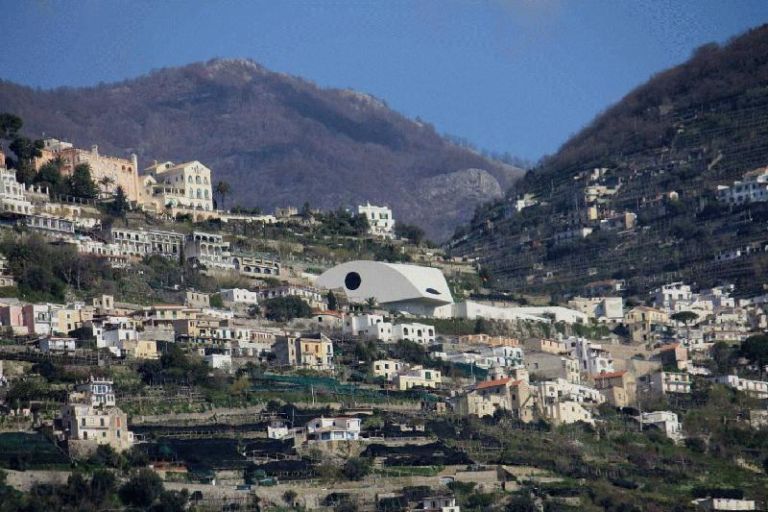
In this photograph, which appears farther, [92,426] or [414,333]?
[414,333]

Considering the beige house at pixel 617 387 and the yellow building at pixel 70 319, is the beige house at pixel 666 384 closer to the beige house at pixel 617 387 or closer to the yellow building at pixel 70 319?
the beige house at pixel 617 387

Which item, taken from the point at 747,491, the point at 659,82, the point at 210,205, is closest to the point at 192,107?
the point at 659,82

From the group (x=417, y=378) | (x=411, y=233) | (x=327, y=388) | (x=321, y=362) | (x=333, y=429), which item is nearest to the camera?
(x=333, y=429)

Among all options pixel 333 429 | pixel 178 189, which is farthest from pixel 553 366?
pixel 178 189

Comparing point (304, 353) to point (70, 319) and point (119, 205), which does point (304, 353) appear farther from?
point (119, 205)

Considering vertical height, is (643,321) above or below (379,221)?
below

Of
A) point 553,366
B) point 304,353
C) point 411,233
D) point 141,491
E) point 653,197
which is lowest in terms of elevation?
point 141,491

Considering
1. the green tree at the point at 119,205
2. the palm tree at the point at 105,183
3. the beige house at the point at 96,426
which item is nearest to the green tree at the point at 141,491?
the beige house at the point at 96,426
